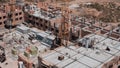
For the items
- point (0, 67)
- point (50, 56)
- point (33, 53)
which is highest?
point (50, 56)

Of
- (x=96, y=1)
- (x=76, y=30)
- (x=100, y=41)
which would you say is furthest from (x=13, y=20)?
(x=96, y=1)

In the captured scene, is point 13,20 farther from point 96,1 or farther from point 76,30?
point 96,1

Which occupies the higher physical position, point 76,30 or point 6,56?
point 76,30

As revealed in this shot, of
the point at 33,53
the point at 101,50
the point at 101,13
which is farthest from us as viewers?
the point at 101,13

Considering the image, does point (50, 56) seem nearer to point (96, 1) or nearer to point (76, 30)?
point (76, 30)

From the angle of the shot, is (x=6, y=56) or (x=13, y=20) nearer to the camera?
(x=6, y=56)

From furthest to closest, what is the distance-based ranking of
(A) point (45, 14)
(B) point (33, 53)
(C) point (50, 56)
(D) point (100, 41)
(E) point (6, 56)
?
(A) point (45, 14), (E) point (6, 56), (B) point (33, 53), (D) point (100, 41), (C) point (50, 56)

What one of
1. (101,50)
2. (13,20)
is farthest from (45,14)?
(101,50)
